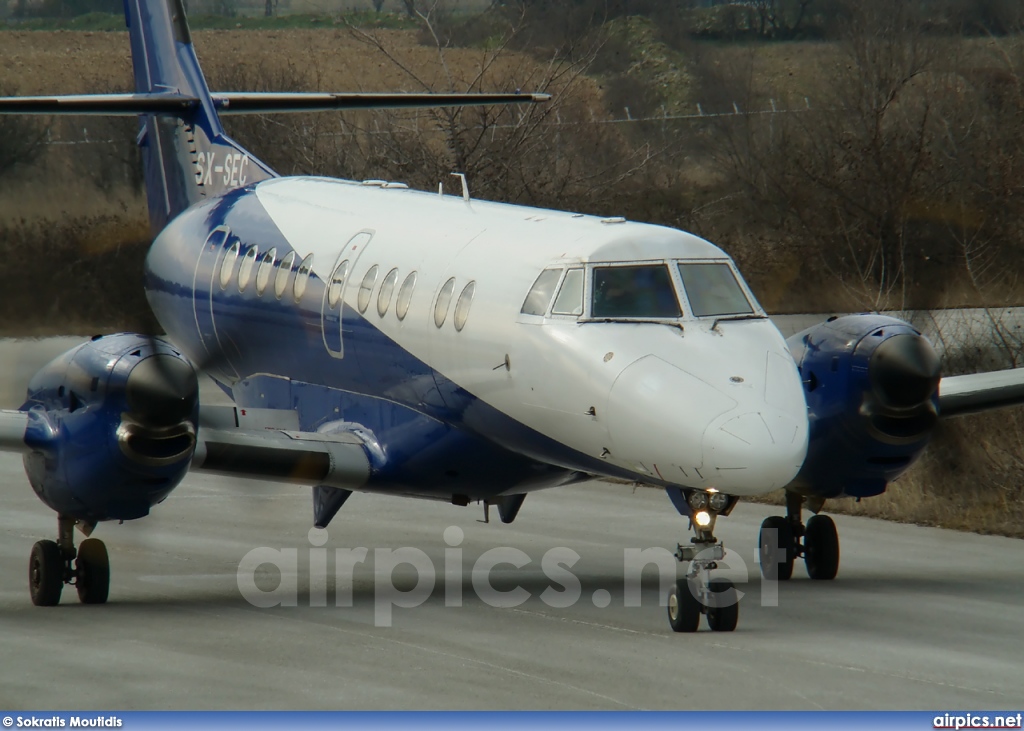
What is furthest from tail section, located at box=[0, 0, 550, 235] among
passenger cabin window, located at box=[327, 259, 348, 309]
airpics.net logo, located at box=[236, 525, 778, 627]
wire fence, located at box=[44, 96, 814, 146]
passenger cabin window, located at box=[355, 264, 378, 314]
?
wire fence, located at box=[44, 96, 814, 146]

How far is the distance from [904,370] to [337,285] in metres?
4.76

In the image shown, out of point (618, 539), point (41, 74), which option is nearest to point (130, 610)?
point (618, 539)

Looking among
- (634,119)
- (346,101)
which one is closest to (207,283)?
(346,101)

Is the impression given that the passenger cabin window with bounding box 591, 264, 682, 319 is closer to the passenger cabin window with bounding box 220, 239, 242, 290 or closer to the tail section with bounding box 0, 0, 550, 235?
the tail section with bounding box 0, 0, 550, 235

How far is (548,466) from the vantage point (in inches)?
467

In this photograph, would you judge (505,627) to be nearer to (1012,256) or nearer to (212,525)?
(212,525)

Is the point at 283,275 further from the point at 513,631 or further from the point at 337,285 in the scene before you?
the point at 513,631

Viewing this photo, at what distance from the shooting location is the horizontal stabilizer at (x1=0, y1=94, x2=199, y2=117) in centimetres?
1466

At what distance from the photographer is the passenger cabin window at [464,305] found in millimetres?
11492

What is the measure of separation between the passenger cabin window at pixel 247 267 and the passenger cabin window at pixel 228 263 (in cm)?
21

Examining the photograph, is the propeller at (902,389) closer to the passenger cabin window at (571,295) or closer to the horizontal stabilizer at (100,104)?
the passenger cabin window at (571,295)

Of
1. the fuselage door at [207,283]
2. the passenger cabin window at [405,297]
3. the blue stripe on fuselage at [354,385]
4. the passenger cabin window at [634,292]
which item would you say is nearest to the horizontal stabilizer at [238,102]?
the blue stripe on fuselage at [354,385]

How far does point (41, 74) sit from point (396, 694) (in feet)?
108

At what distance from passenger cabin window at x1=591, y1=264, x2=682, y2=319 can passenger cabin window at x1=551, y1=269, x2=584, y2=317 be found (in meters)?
0.11
